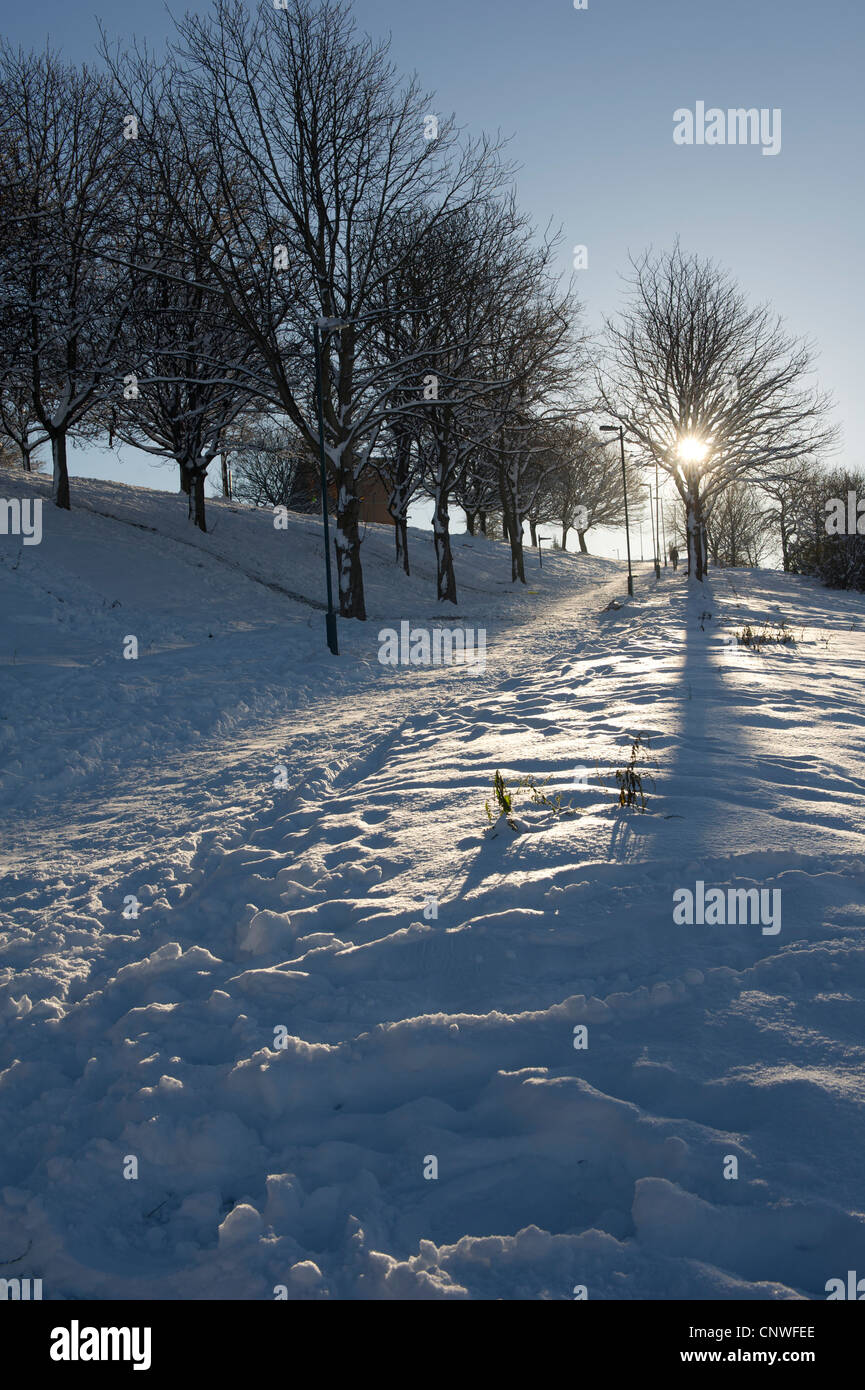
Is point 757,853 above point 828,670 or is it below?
below

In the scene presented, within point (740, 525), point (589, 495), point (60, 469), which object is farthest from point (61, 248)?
point (740, 525)

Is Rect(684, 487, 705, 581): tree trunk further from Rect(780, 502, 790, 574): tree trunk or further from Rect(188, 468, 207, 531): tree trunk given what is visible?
Rect(188, 468, 207, 531): tree trunk

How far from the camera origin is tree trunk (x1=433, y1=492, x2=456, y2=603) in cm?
2642

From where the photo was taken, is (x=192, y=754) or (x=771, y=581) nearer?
(x=192, y=754)

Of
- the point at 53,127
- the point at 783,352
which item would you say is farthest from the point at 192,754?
the point at 783,352

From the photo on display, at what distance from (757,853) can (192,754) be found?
6463 millimetres

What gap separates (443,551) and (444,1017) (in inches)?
960

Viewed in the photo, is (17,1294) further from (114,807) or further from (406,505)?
(406,505)

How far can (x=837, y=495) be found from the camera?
35.1 meters

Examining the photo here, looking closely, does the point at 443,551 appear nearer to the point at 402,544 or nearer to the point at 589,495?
the point at 402,544

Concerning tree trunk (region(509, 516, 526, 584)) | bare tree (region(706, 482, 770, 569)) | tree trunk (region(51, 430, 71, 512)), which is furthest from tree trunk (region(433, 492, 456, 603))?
bare tree (region(706, 482, 770, 569))

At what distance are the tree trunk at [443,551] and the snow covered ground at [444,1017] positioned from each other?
18840mm

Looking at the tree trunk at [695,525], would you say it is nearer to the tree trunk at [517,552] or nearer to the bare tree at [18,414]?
the tree trunk at [517,552]

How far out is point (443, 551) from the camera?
88.1 ft
